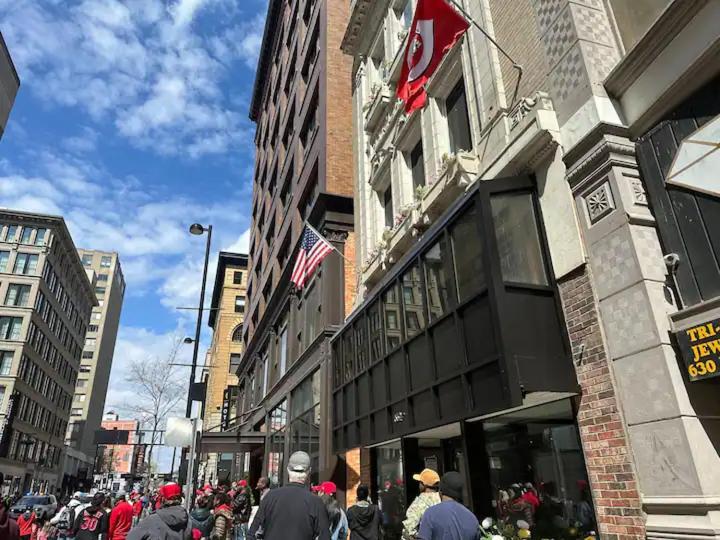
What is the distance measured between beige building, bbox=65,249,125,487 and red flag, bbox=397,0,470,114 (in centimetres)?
10245

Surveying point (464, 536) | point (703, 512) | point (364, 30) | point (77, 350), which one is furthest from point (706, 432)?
point (77, 350)

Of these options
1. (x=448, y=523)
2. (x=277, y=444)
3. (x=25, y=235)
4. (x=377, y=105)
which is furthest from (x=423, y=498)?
(x=25, y=235)

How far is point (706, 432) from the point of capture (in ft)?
17.6

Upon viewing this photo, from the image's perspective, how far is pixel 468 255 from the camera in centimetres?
849

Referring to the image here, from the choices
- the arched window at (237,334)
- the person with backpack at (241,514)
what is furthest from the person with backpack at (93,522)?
the arched window at (237,334)

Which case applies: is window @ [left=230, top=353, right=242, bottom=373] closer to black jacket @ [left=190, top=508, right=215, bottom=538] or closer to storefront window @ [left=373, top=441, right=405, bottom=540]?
storefront window @ [left=373, top=441, right=405, bottom=540]

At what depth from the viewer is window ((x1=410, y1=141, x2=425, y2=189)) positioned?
13391 mm

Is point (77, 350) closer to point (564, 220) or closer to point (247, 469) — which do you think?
point (247, 469)

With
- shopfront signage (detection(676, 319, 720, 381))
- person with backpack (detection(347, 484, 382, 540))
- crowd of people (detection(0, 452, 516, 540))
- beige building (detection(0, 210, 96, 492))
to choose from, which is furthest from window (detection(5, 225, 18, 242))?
shopfront signage (detection(676, 319, 720, 381))

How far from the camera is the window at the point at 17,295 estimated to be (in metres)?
66.4

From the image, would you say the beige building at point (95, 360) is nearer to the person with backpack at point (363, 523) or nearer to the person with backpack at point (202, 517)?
the person with backpack at point (202, 517)

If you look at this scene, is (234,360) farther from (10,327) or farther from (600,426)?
(600,426)

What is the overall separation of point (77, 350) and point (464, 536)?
104 meters

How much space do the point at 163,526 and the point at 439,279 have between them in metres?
5.98
